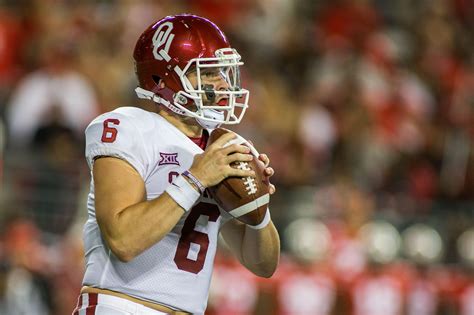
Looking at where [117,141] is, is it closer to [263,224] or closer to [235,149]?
[235,149]

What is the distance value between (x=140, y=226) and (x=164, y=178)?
279 mm

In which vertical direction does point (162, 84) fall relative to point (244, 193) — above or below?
above

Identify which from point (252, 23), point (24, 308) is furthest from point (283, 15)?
point (24, 308)

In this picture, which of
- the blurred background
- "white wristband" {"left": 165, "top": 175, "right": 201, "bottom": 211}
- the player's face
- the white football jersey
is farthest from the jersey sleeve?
the blurred background

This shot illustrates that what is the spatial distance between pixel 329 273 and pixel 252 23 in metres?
3.09

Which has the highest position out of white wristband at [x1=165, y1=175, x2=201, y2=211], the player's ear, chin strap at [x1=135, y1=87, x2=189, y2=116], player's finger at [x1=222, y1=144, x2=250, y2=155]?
the player's ear

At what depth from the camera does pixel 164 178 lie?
3262 millimetres

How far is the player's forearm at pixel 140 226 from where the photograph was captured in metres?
3.03

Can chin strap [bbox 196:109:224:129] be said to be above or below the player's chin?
below

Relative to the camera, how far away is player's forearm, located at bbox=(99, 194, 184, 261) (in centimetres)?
303

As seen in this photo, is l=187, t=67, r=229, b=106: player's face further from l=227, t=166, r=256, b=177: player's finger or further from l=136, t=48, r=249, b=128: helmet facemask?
l=227, t=166, r=256, b=177: player's finger

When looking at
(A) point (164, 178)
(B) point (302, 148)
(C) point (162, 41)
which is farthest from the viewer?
(B) point (302, 148)

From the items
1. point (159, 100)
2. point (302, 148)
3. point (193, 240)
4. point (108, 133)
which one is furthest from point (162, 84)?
point (302, 148)

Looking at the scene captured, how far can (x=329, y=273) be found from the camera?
761cm
